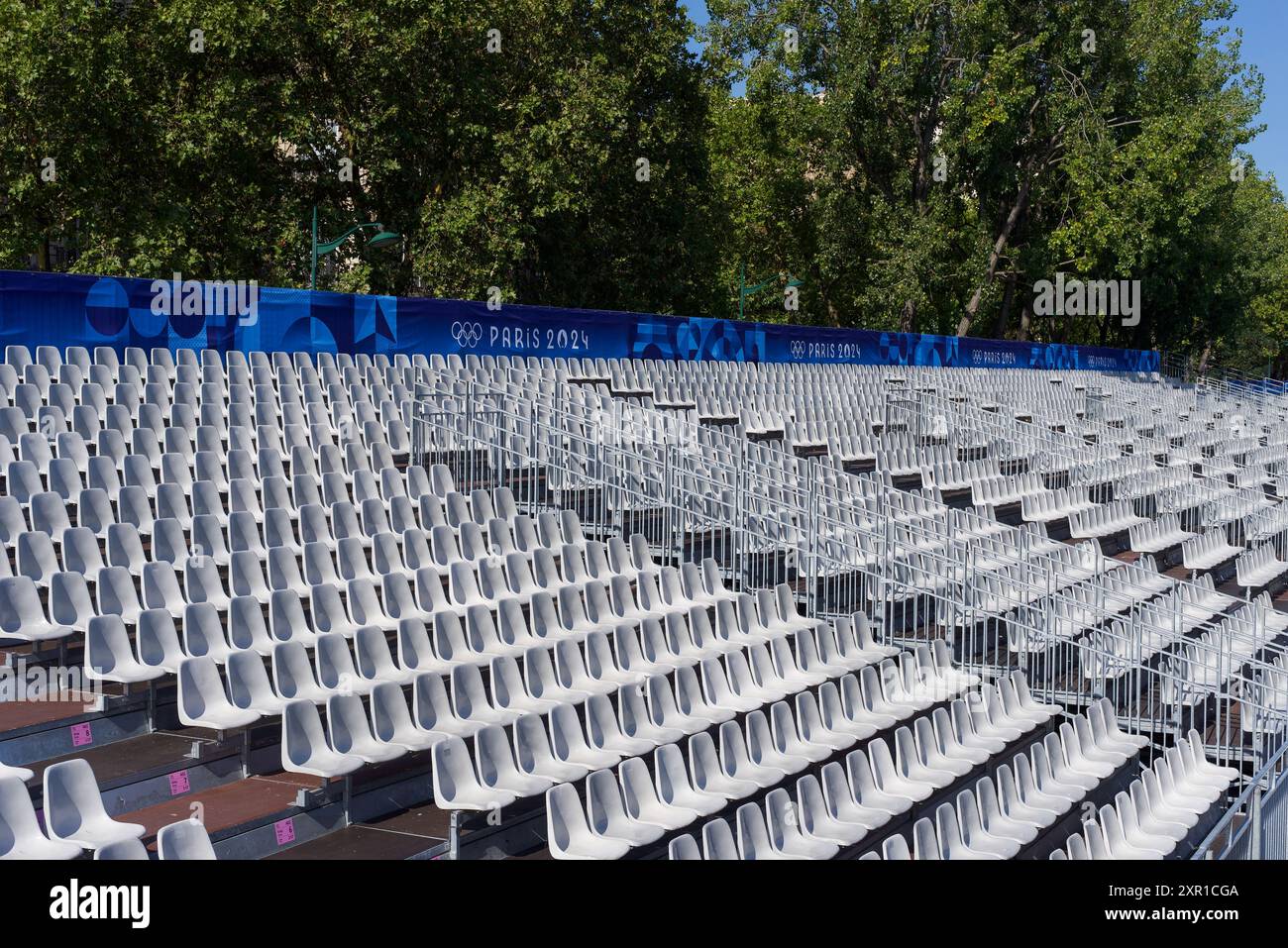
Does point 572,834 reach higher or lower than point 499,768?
lower

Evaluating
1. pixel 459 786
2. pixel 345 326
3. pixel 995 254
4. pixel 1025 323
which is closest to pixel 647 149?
pixel 995 254

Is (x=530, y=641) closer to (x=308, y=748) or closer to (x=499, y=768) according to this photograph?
(x=499, y=768)

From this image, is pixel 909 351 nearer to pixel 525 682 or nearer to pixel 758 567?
pixel 758 567

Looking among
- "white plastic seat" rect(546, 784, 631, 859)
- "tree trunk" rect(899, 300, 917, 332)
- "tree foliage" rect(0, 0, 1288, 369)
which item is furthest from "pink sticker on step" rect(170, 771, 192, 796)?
"tree trunk" rect(899, 300, 917, 332)

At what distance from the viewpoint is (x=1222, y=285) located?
4459 cm

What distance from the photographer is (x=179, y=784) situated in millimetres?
6363

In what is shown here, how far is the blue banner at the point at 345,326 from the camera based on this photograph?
1288 cm

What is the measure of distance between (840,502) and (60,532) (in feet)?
24.9

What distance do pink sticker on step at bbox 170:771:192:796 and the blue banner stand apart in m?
8.01

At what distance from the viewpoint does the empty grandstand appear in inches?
254

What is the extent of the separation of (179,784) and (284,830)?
0.68m


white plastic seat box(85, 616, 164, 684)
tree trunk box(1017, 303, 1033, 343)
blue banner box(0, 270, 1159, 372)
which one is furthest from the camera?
tree trunk box(1017, 303, 1033, 343)

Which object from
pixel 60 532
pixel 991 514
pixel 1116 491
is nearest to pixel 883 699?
pixel 60 532

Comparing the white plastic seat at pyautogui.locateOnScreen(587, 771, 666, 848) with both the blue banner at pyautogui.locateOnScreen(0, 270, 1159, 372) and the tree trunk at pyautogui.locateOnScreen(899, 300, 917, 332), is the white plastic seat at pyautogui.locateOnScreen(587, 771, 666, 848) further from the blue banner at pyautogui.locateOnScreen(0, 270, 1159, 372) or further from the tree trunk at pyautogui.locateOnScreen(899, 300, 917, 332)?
the tree trunk at pyautogui.locateOnScreen(899, 300, 917, 332)
